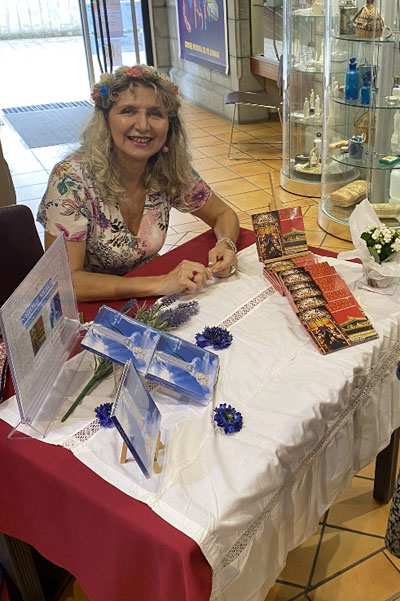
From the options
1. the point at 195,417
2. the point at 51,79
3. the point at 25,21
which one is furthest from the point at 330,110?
the point at 25,21

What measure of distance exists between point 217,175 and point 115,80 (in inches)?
142

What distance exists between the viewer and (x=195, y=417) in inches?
54.2

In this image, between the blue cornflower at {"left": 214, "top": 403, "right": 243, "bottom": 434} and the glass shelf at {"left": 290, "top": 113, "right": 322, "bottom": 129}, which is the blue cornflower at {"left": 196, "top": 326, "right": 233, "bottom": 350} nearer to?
the blue cornflower at {"left": 214, "top": 403, "right": 243, "bottom": 434}

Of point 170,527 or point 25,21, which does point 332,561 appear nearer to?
point 170,527

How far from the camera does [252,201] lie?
495 cm

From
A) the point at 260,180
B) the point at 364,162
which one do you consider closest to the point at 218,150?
the point at 260,180

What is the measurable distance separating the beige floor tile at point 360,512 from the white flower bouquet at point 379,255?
2.81 feet

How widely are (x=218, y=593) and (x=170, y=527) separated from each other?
0.20 metres

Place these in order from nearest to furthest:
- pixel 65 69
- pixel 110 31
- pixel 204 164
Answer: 1. pixel 204 164
2. pixel 110 31
3. pixel 65 69

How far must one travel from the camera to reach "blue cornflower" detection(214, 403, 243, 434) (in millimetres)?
1328

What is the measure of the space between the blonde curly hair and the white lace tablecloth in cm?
55

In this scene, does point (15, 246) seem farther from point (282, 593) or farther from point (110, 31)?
point (110, 31)

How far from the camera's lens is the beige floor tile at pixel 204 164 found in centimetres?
584

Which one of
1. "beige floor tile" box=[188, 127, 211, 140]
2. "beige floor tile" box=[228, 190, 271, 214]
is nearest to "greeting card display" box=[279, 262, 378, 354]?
"beige floor tile" box=[228, 190, 271, 214]
